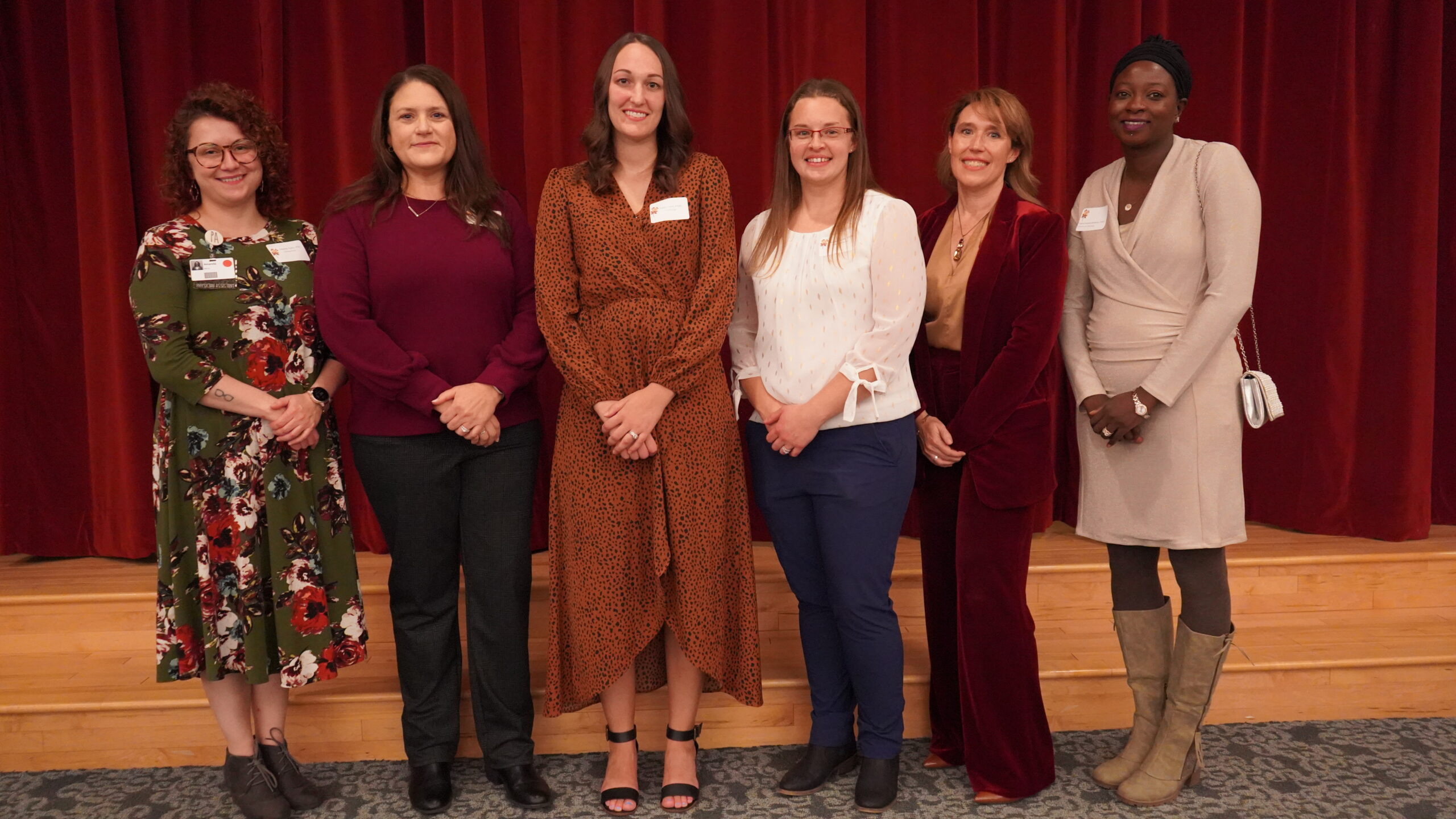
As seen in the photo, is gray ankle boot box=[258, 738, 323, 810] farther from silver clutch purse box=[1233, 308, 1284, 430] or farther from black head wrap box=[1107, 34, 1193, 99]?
black head wrap box=[1107, 34, 1193, 99]

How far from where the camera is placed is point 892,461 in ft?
6.70

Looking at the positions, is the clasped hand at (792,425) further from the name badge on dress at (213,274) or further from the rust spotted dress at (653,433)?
the name badge on dress at (213,274)

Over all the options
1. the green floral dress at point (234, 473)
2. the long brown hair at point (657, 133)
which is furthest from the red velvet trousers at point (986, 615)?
the green floral dress at point (234, 473)

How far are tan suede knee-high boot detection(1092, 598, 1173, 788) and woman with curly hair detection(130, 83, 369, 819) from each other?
72.5 inches

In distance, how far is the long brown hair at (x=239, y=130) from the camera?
205 cm

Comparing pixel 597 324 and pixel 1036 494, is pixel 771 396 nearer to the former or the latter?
pixel 597 324

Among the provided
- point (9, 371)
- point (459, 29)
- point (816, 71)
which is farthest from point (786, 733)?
point (9, 371)

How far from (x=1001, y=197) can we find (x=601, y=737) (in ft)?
5.60

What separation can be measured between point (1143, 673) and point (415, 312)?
1.90 m

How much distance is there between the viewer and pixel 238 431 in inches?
80.7

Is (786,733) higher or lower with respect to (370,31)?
lower

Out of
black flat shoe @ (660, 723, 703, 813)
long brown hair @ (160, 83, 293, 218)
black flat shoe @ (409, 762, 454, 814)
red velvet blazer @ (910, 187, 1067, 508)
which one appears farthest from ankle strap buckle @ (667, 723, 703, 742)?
long brown hair @ (160, 83, 293, 218)

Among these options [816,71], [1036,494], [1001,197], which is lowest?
[1036,494]

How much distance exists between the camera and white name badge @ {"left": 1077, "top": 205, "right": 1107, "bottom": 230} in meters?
2.13
